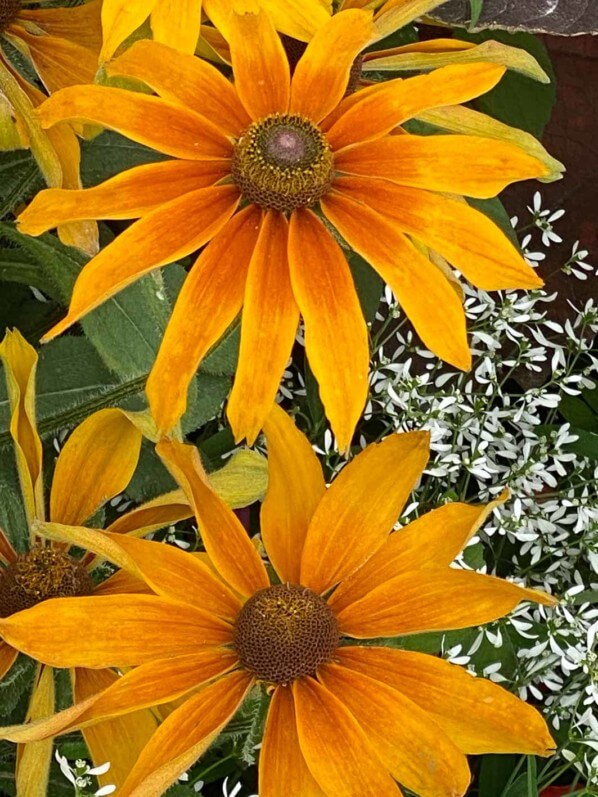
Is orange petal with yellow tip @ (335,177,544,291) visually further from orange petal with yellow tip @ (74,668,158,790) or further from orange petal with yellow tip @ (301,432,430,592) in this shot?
orange petal with yellow tip @ (74,668,158,790)

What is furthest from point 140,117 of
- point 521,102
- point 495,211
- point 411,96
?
point 521,102

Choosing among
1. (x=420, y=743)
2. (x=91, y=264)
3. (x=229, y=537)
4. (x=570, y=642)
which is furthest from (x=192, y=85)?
(x=570, y=642)

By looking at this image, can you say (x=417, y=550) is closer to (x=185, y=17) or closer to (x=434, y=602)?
(x=434, y=602)

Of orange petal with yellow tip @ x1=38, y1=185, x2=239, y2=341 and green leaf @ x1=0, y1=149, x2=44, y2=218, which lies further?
green leaf @ x1=0, y1=149, x2=44, y2=218

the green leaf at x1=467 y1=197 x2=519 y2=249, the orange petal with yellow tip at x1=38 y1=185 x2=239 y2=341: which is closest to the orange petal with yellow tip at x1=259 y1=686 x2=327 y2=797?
the orange petal with yellow tip at x1=38 y1=185 x2=239 y2=341

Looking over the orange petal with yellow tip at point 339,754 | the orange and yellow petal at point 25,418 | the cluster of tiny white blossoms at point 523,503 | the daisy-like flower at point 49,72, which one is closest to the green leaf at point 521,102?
the cluster of tiny white blossoms at point 523,503

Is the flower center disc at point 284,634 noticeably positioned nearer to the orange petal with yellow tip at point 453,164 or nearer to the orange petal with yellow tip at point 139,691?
the orange petal with yellow tip at point 139,691
